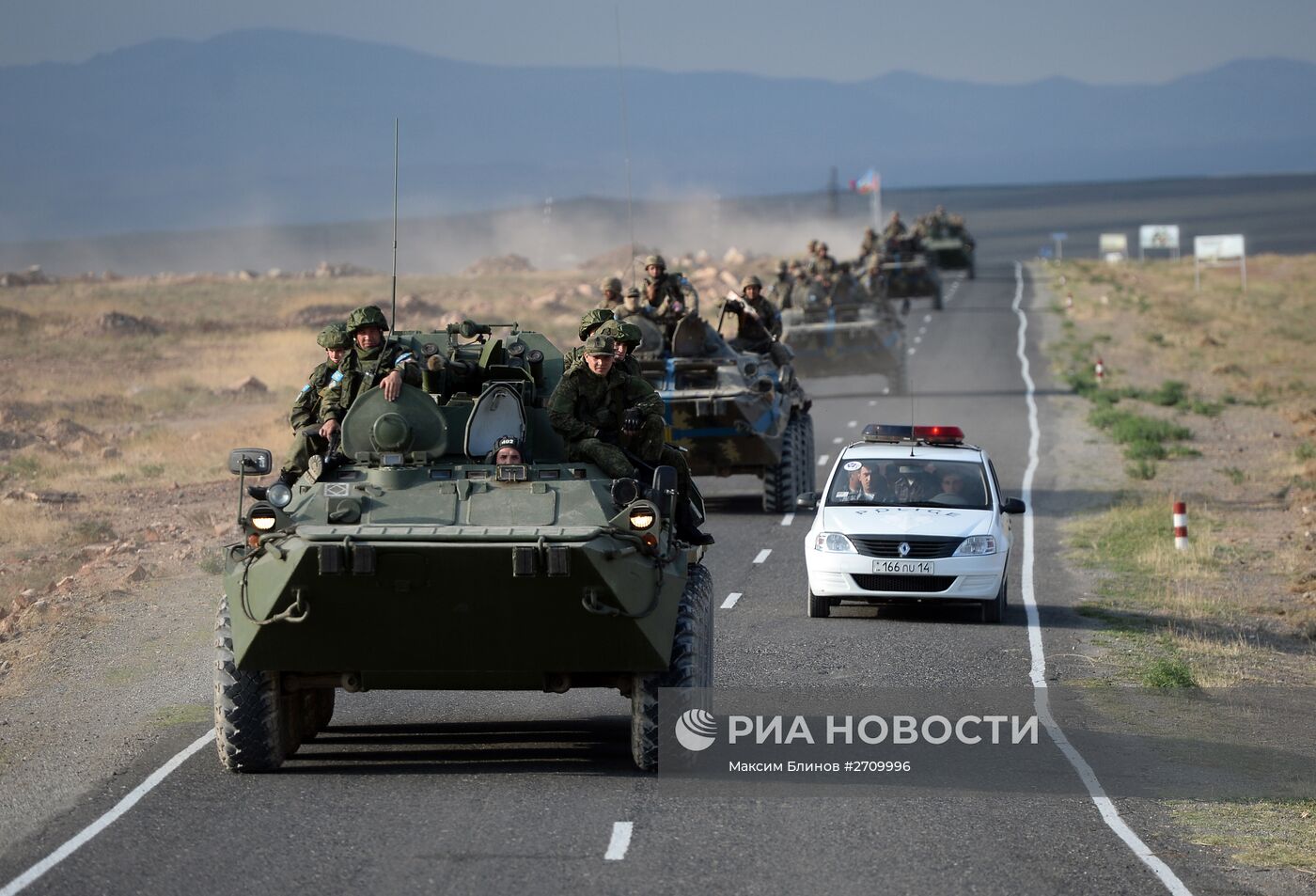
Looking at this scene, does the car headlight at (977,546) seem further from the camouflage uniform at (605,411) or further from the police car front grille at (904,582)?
the camouflage uniform at (605,411)

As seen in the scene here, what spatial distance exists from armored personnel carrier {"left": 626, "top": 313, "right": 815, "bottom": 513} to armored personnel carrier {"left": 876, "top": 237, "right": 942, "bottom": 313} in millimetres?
30723

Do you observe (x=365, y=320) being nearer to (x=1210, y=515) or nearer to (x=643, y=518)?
(x=643, y=518)

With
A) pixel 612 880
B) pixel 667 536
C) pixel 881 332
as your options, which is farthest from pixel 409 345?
pixel 881 332

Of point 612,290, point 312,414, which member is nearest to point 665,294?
point 612,290

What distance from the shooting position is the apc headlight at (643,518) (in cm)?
1223

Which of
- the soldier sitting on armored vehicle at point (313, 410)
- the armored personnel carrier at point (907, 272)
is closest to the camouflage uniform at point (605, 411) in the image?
the soldier sitting on armored vehicle at point (313, 410)

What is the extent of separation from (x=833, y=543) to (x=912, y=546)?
28.1 inches

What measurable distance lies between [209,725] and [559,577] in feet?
12.8

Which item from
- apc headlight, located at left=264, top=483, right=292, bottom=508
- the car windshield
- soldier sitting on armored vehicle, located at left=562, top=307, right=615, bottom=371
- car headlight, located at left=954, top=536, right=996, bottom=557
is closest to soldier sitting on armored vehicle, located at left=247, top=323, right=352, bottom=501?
apc headlight, located at left=264, top=483, right=292, bottom=508

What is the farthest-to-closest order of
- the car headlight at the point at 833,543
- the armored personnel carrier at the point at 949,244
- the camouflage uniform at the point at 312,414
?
the armored personnel carrier at the point at 949,244, the car headlight at the point at 833,543, the camouflage uniform at the point at 312,414

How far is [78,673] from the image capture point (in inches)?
658

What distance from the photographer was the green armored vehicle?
11.8m

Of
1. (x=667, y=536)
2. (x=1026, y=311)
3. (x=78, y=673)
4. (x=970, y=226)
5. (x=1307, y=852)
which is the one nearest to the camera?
(x=1307, y=852)

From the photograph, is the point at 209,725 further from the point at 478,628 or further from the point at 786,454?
the point at 786,454
